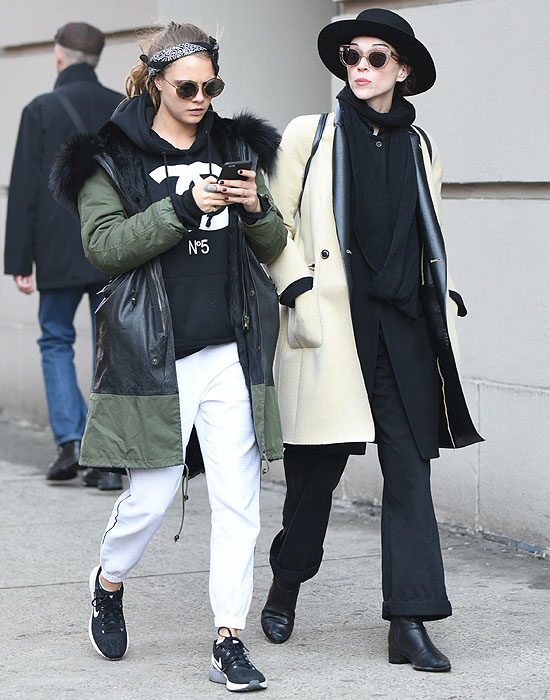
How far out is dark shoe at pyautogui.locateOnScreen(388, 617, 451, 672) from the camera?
13.9 feet

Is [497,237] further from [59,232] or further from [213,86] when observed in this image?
[59,232]

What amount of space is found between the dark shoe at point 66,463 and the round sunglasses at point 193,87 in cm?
341

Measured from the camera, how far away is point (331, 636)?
463 cm

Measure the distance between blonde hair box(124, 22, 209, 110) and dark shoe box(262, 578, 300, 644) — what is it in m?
1.58

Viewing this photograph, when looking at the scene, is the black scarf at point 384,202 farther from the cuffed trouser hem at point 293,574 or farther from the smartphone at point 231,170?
the cuffed trouser hem at point 293,574

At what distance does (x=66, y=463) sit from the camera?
7.21m

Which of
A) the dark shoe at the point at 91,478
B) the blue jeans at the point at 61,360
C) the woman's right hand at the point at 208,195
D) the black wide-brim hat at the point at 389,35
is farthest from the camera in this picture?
the blue jeans at the point at 61,360

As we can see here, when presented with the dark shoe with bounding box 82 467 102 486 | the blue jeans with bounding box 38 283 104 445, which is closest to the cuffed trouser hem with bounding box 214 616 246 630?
the dark shoe with bounding box 82 467 102 486

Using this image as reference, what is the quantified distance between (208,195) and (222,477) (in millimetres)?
831

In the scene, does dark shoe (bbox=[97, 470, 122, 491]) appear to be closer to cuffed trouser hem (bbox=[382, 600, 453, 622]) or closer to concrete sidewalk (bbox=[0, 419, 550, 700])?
concrete sidewalk (bbox=[0, 419, 550, 700])

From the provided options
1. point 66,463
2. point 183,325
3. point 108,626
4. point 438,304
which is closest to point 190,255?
point 183,325

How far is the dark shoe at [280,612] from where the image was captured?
15.0 ft

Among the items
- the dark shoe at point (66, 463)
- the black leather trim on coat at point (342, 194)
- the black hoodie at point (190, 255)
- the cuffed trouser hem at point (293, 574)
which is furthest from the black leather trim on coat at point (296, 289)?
the dark shoe at point (66, 463)

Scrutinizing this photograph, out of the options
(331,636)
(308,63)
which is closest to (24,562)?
(331,636)
